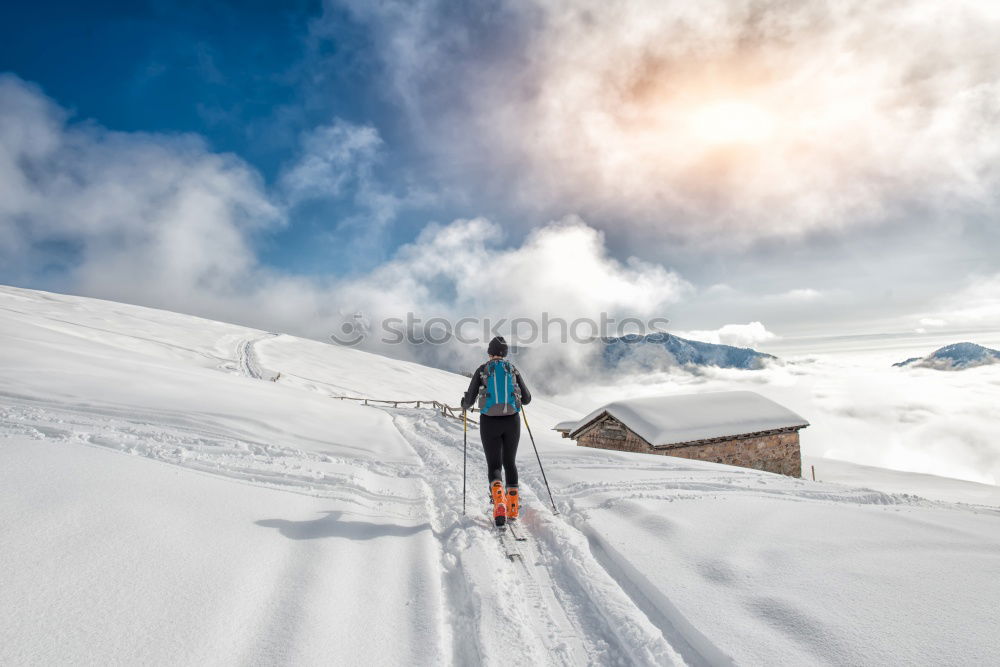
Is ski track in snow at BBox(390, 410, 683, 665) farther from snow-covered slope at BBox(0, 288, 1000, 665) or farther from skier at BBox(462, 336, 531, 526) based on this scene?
skier at BBox(462, 336, 531, 526)

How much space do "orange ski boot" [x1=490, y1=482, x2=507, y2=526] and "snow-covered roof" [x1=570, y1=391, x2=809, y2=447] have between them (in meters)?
12.1

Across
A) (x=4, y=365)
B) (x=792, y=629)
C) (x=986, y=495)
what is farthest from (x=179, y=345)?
(x=986, y=495)

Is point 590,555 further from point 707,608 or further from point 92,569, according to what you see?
point 92,569

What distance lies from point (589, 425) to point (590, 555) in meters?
16.4

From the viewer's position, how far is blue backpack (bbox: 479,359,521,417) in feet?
17.1

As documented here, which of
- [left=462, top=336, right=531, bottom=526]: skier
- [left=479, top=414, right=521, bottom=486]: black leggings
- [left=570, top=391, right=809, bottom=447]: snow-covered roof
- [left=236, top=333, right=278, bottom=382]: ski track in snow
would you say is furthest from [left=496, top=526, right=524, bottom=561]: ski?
[left=236, top=333, right=278, bottom=382]: ski track in snow

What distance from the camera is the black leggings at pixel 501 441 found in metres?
5.20

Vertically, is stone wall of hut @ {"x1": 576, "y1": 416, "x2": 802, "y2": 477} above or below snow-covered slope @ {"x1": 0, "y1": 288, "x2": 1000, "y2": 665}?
below

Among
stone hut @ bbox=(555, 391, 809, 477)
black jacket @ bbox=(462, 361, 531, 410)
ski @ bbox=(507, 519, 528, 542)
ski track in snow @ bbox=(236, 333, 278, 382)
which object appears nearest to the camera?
ski @ bbox=(507, 519, 528, 542)

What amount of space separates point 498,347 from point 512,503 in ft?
5.89

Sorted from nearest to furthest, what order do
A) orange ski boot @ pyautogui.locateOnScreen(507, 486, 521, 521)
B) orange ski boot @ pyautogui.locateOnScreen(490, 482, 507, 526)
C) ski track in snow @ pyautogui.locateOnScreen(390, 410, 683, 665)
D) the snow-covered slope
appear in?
1. the snow-covered slope
2. ski track in snow @ pyautogui.locateOnScreen(390, 410, 683, 665)
3. orange ski boot @ pyautogui.locateOnScreen(490, 482, 507, 526)
4. orange ski boot @ pyautogui.locateOnScreen(507, 486, 521, 521)

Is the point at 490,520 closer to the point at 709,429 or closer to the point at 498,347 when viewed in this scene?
the point at 498,347

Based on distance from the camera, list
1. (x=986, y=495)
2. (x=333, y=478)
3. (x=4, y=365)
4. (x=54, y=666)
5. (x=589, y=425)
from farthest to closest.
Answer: (x=986, y=495) → (x=589, y=425) → (x=4, y=365) → (x=333, y=478) → (x=54, y=666)

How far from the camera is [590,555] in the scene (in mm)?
3969
